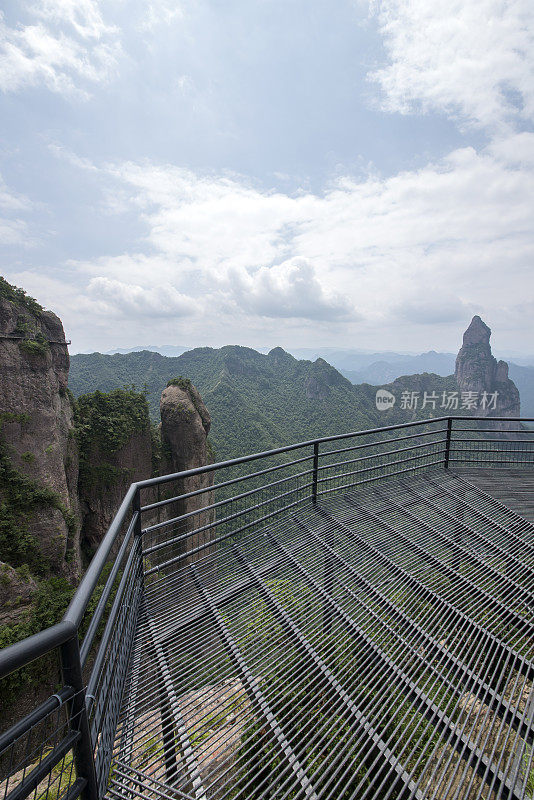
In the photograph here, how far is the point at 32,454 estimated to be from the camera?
14.2m

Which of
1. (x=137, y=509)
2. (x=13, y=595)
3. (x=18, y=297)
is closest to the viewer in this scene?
(x=137, y=509)

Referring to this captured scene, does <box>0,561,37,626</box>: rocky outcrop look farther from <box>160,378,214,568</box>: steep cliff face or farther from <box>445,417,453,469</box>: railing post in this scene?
<box>445,417,453,469</box>: railing post

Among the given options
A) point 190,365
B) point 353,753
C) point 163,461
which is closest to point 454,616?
point 353,753

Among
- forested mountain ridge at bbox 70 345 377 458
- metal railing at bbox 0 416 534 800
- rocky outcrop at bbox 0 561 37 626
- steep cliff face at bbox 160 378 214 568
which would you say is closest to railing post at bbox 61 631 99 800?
metal railing at bbox 0 416 534 800

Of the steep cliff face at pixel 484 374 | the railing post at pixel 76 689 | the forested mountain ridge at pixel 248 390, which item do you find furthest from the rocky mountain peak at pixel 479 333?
the railing post at pixel 76 689

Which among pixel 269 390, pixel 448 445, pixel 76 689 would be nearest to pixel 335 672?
pixel 76 689

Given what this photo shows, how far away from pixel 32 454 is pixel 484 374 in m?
118

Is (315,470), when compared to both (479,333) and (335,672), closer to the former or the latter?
(335,672)

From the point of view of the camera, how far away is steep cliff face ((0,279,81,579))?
13102 mm

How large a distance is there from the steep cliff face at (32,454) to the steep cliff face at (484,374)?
367ft

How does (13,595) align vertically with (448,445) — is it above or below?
below

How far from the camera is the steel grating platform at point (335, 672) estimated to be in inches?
79.3

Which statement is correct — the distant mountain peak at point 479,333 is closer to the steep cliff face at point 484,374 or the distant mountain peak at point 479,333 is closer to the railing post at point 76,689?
the steep cliff face at point 484,374

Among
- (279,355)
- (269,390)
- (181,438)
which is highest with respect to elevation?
(279,355)
